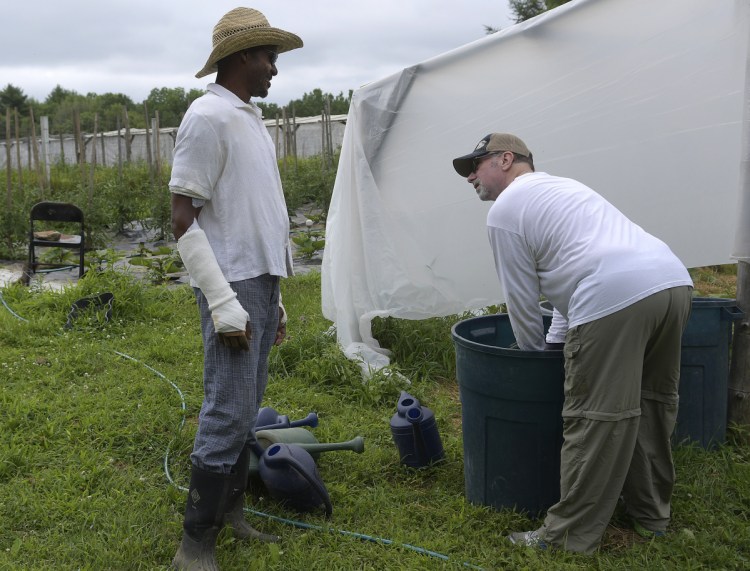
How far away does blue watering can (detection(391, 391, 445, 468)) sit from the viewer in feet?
10.8

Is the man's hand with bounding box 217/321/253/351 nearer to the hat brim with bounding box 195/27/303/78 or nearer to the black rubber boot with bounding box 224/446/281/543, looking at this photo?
the black rubber boot with bounding box 224/446/281/543

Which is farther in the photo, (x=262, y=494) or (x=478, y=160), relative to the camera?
(x=262, y=494)

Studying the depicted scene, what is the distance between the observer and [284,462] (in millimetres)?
2887

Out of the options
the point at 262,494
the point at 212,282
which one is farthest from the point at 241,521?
the point at 212,282

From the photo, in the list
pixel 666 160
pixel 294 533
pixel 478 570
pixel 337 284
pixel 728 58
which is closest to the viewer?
pixel 478 570

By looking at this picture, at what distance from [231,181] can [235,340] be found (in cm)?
50

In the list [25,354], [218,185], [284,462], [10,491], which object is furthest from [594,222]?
[25,354]

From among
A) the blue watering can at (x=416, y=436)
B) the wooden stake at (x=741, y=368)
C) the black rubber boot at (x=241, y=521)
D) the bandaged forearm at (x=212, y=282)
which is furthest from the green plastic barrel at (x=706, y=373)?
the bandaged forearm at (x=212, y=282)

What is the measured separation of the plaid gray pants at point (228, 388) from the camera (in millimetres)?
2342

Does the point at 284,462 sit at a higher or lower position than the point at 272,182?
lower

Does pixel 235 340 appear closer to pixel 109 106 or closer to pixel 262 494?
pixel 262 494

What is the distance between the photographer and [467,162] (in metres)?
2.96

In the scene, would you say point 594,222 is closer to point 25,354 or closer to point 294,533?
point 294,533

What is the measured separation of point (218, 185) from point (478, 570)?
5.11 ft
